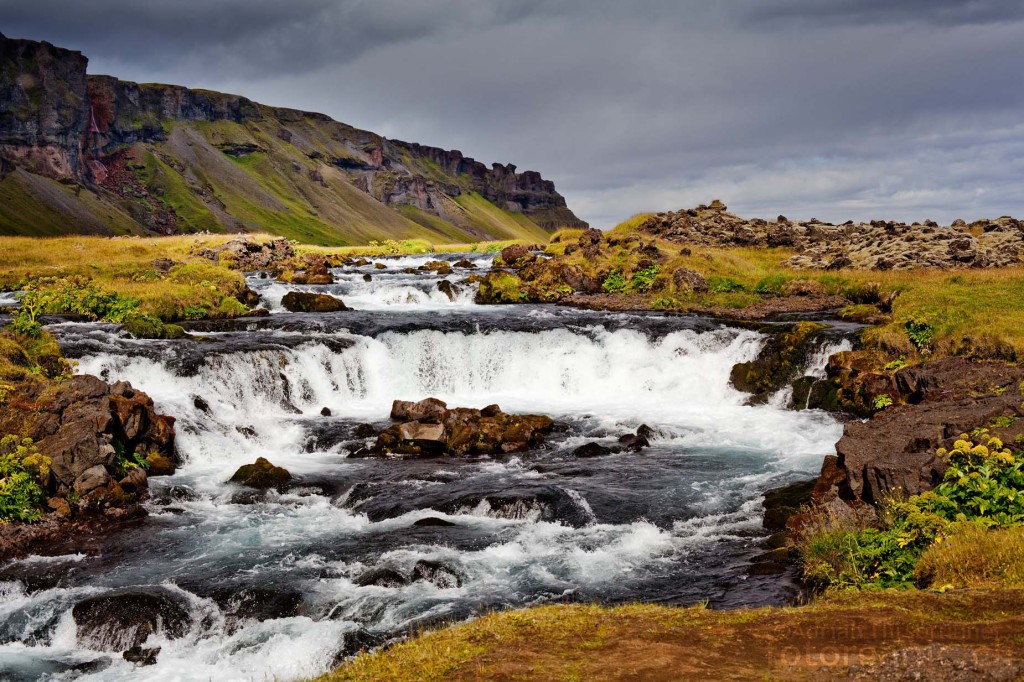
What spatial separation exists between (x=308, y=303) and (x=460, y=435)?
22.5 meters

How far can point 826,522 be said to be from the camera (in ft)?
44.2

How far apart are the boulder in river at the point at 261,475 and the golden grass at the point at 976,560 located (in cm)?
1560

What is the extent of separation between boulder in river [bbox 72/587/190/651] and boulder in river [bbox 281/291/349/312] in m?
30.3

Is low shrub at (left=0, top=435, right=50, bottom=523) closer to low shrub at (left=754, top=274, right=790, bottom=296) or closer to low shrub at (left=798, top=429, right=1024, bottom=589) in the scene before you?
low shrub at (left=798, top=429, right=1024, bottom=589)

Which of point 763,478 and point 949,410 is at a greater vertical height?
point 949,410

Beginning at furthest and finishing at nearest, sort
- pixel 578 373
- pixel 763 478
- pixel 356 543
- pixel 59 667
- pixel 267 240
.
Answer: pixel 267 240 → pixel 578 373 → pixel 763 478 → pixel 356 543 → pixel 59 667

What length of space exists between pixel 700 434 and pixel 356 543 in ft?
44.6

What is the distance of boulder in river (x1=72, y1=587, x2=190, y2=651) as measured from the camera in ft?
39.0

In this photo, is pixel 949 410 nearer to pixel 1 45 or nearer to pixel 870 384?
pixel 870 384

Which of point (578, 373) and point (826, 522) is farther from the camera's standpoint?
point (578, 373)

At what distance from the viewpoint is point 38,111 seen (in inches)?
7338

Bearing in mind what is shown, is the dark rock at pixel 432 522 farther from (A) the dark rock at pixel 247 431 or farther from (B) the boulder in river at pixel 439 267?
(B) the boulder in river at pixel 439 267

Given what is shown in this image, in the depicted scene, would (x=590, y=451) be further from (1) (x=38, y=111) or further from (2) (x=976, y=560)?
(1) (x=38, y=111)

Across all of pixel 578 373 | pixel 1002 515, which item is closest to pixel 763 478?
pixel 1002 515
